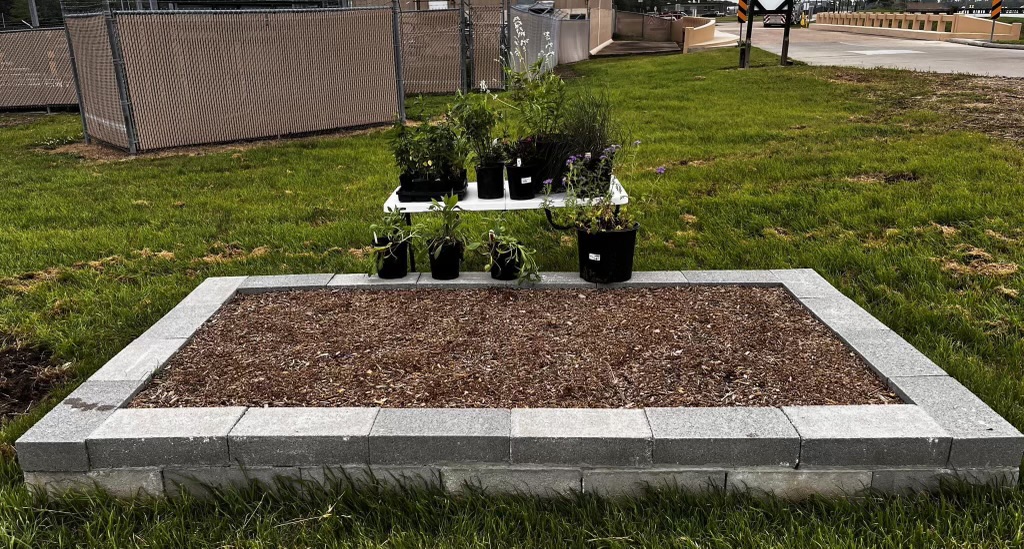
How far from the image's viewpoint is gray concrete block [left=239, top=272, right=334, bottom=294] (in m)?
4.16

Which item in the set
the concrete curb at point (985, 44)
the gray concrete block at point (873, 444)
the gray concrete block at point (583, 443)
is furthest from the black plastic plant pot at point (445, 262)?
the concrete curb at point (985, 44)

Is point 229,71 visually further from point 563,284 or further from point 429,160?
point 563,284

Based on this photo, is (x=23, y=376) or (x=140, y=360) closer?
(x=140, y=360)

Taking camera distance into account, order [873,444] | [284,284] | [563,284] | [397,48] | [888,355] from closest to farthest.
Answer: [873,444] < [888,355] < [563,284] < [284,284] < [397,48]

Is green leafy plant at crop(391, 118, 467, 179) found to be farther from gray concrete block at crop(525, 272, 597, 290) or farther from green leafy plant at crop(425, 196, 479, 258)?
gray concrete block at crop(525, 272, 597, 290)

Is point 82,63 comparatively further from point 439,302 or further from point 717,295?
point 717,295

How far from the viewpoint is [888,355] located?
10.2ft

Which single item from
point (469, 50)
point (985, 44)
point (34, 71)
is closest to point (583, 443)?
point (469, 50)

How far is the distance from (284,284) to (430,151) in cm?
119

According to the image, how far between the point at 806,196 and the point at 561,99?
261 cm

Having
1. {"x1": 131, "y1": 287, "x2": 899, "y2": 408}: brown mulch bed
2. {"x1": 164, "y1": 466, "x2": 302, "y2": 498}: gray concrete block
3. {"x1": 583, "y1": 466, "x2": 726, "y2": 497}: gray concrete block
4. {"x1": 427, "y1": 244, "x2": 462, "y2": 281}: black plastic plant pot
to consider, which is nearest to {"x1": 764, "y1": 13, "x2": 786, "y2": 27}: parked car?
{"x1": 427, "y1": 244, "x2": 462, "y2": 281}: black plastic plant pot

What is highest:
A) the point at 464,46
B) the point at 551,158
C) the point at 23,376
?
the point at 464,46

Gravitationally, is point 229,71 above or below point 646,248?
above

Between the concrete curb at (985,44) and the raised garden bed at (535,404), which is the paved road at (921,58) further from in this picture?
the raised garden bed at (535,404)
